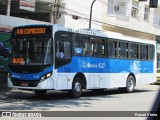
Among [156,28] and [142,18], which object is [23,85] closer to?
[142,18]

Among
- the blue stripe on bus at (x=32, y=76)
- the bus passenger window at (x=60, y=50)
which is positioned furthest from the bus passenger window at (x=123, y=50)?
the blue stripe on bus at (x=32, y=76)

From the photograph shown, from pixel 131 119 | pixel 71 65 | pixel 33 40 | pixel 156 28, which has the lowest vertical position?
pixel 131 119

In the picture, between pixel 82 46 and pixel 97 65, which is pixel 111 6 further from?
pixel 82 46

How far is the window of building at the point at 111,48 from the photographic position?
19.1 meters

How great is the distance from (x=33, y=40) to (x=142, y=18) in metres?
32.5

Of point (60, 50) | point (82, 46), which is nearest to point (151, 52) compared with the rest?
point (82, 46)

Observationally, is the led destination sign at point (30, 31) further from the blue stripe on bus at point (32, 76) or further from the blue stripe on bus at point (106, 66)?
the blue stripe on bus at point (106, 66)

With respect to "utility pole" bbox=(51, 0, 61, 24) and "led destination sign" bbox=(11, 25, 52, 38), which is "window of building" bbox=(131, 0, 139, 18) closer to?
"utility pole" bbox=(51, 0, 61, 24)

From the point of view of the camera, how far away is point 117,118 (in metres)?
10.8

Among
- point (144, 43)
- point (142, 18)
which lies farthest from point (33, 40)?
point (142, 18)

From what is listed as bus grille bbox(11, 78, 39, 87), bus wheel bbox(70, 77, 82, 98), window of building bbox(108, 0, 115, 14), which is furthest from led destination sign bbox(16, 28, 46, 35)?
window of building bbox(108, 0, 115, 14)

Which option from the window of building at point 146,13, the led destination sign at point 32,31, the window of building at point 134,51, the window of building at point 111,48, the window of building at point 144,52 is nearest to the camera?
the led destination sign at point 32,31

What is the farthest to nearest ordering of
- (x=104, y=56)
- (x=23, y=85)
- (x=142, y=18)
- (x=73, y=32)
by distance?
(x=142, y=18)
(x=104, y=56)
(x=73, y=32)
(x=23, y=85)

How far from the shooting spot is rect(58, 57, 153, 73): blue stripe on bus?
16.7m
